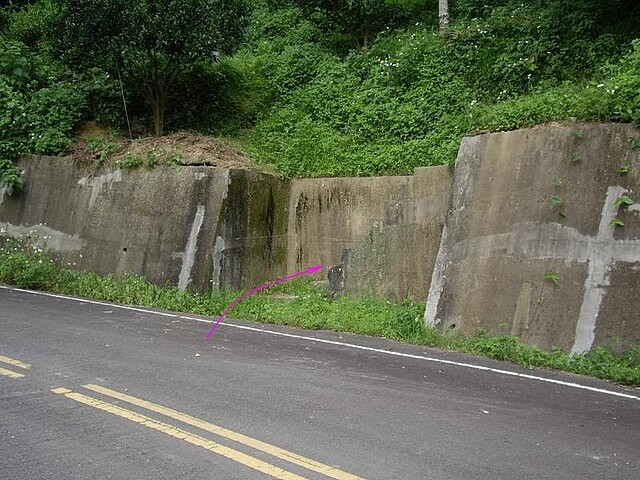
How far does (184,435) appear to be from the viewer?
4504 mm

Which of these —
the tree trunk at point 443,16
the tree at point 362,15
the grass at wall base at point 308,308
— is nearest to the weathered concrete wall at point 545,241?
the grass at wall base at point 308,308

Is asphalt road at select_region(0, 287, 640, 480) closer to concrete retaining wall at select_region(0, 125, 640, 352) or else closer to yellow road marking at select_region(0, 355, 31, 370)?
yellow road marking at select_region(0, 355, 31, 370)

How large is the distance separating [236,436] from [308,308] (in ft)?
20.2

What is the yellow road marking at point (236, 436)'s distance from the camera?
3971mm

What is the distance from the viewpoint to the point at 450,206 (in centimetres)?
995

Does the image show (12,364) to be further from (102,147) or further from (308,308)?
(102,147)

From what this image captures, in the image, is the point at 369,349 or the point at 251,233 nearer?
the point at 369,349

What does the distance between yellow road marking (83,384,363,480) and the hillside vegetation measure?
725 cm

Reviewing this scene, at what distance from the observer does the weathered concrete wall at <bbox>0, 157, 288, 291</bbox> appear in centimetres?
1208

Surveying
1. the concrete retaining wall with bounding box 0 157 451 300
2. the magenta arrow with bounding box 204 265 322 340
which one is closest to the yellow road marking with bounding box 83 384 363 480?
the magenta arrow with bounding box 204 265 322 340

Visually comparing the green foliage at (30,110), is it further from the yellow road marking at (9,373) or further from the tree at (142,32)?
the yellow road marking at (9,373)

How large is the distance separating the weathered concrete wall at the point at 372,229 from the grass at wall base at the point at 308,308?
18.9 inches

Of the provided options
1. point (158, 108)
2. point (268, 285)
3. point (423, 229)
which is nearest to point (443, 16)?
point (158, 108)

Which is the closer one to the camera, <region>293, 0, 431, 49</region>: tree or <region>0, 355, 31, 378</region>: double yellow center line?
<region>0, 355, 31, 378</region>: double yellow center line
